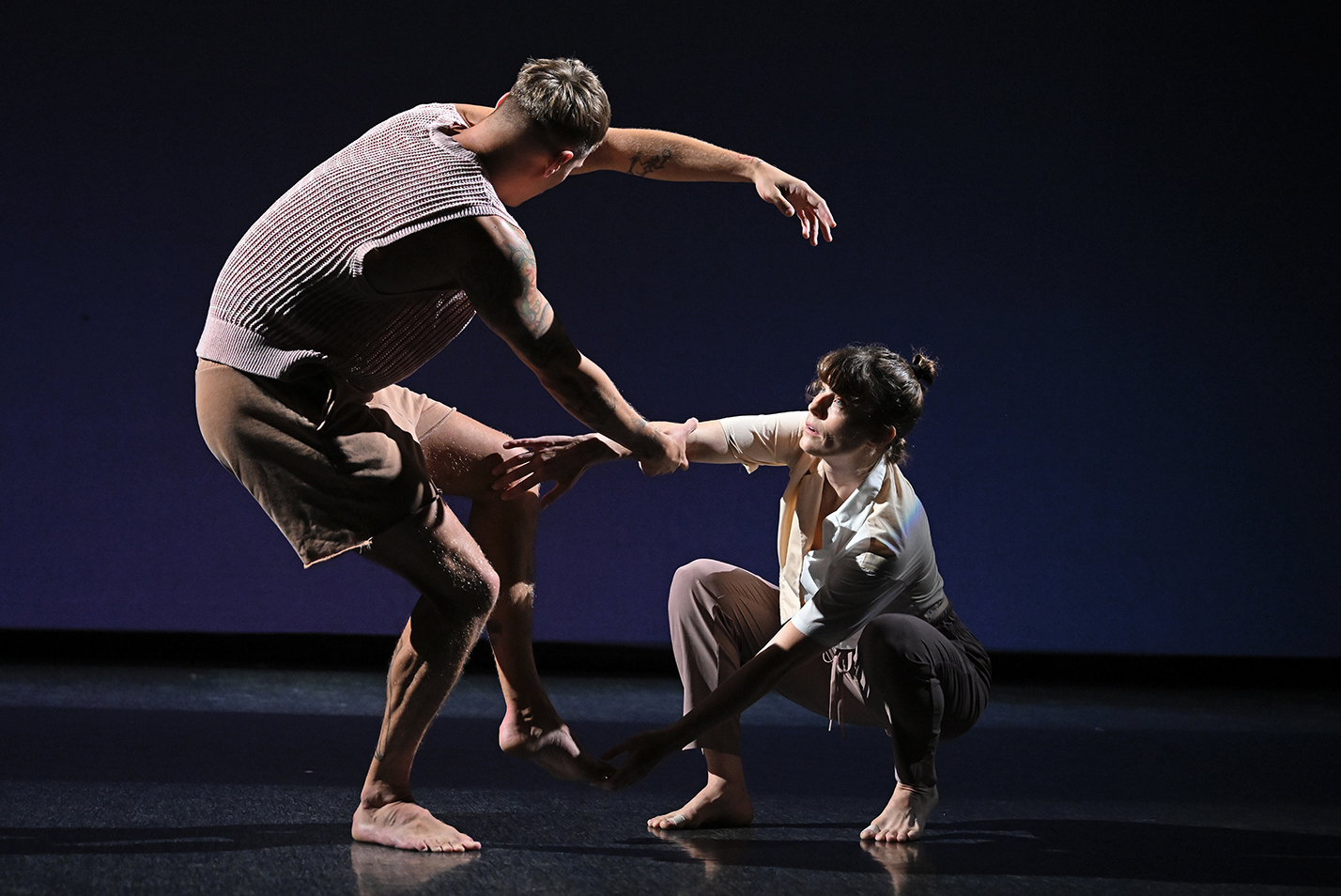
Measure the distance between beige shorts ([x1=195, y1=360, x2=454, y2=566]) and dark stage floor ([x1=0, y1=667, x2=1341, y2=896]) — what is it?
21.3 inches

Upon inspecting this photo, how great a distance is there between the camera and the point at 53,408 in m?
4.02

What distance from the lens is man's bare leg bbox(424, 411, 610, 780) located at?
86.0 inches

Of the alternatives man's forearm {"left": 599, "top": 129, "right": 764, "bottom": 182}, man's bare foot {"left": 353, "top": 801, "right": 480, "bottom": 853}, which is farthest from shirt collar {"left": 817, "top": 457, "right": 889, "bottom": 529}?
man's bare foot {"left": 353, "top": 801, "right": 480, "bottom": 853}

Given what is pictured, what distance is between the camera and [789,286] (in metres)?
4.27

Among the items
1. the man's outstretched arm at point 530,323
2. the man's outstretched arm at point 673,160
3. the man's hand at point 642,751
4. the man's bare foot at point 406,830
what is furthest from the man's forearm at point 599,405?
the man's bare foot at point 406,830

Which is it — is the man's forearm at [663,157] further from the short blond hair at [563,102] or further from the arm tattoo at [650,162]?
the short blond hair at [563,102]

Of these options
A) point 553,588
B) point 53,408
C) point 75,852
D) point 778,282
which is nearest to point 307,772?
point 75,852

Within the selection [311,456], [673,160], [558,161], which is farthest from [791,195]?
[311,456]

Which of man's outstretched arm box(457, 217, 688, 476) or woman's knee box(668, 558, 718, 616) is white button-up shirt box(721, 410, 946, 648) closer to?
woman's knee box(668, 558, 718, 616)

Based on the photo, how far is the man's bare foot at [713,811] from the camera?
2268mm

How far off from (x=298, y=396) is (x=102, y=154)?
2.62 meters

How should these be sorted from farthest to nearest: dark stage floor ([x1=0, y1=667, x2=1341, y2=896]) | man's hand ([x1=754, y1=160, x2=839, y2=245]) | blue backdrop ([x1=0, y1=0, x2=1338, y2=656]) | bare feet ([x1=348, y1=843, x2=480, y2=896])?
blue backdrop ([x1=0, y1=0, x2=1338, y2=656]), man's hand ([x1=754, y1=160, x2=839, y2=245]), dark stage floor ([x1=0, y1=667, x2=1341, y2=896]), bare feet ([x1=348, y1=843, x2=480, y2=896])

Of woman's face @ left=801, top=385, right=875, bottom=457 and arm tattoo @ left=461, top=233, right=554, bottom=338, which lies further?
woman's face @ left=801, top=385, right=875, bottom=457

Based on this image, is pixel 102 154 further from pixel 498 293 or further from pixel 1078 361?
pixel 1078 361
